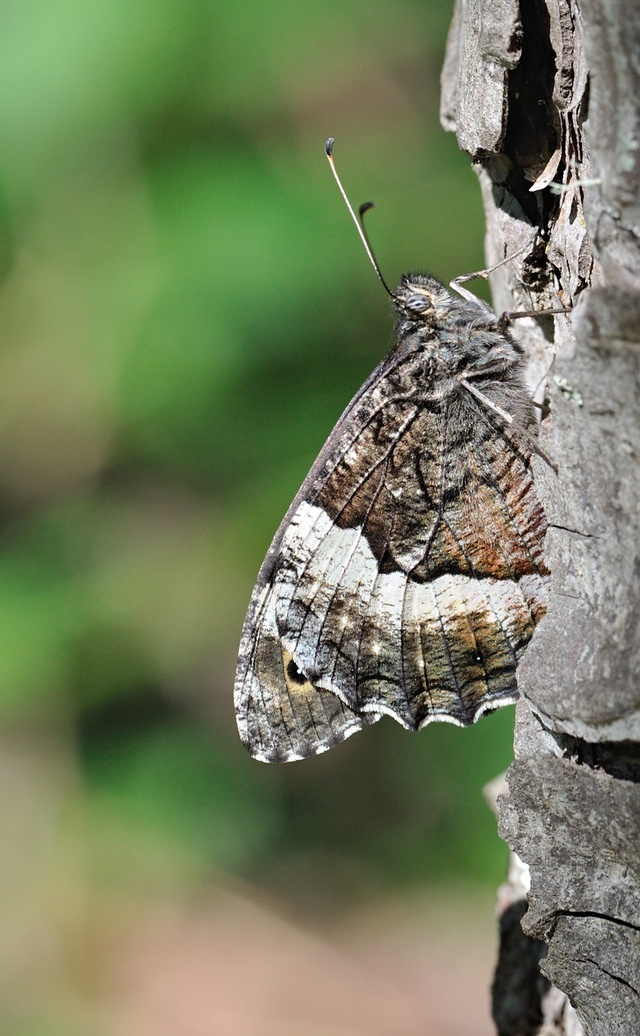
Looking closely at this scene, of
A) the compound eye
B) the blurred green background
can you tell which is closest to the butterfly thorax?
the compound eye

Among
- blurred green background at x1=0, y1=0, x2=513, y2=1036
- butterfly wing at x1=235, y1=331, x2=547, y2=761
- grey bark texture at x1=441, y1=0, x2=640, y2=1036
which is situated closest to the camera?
grey bark texture at x1=441, y1=0, x2=640, y2=1036

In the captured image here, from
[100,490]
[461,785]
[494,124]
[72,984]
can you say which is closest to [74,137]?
[100,490]

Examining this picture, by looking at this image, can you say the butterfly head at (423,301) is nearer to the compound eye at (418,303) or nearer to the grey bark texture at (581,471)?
the compound eye at (418,303)

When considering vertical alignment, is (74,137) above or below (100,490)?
above

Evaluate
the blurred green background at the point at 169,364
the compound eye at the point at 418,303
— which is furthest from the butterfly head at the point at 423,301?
the blurred green background at the point at 169,364

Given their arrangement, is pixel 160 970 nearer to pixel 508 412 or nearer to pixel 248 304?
pixel 248 304

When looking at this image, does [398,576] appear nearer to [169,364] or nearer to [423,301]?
[423,301]

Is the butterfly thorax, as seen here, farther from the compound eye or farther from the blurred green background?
the blurred green background
